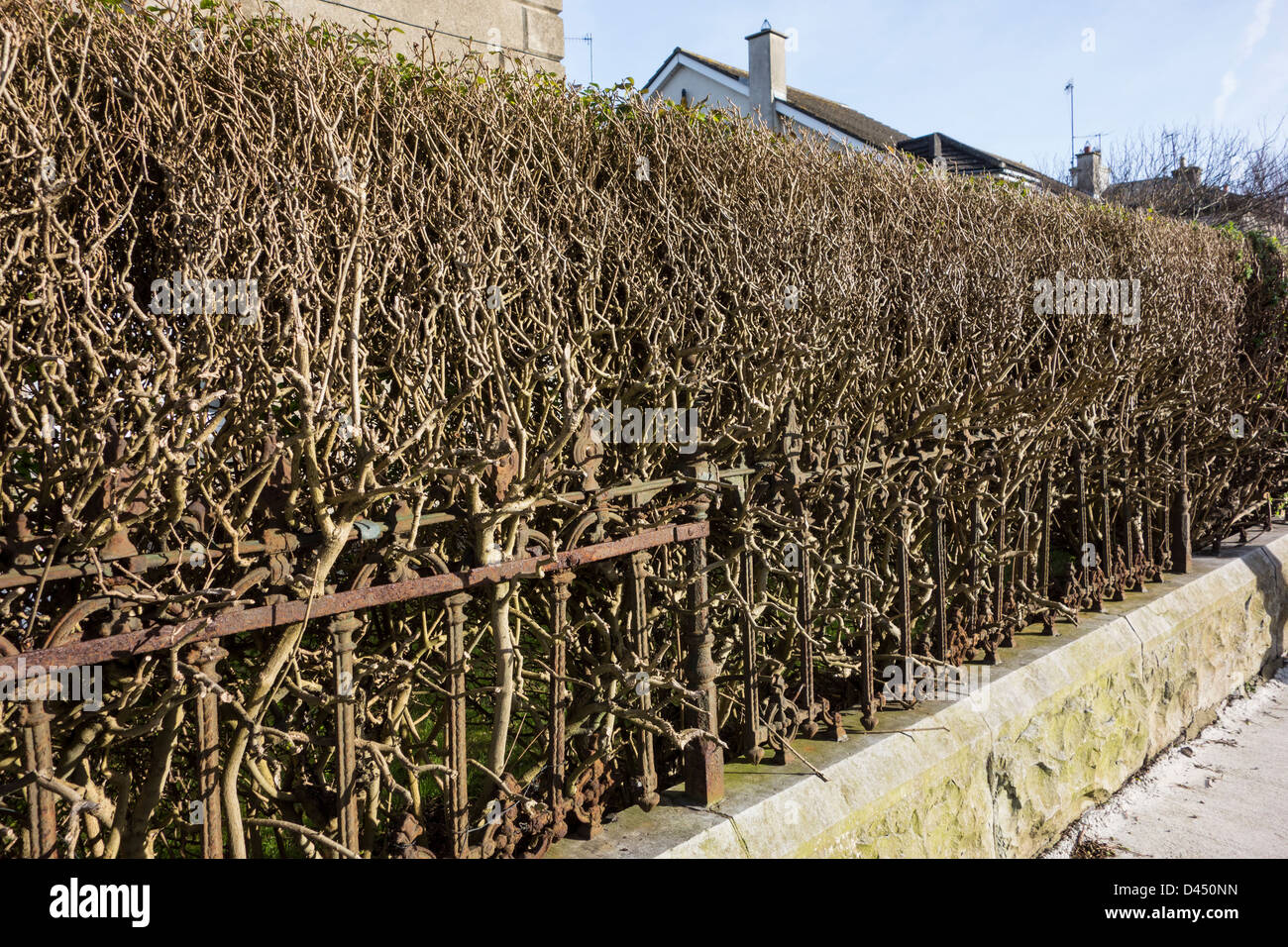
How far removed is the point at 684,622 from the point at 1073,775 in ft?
8.73

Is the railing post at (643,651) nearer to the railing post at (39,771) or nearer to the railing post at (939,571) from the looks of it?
the railing post at (39,771)

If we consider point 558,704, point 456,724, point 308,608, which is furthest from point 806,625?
point 308,608

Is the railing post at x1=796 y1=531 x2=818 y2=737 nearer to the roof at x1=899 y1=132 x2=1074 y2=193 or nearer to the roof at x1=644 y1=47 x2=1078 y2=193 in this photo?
the roof at x1=644 y1=47 x2=1078 y2=193

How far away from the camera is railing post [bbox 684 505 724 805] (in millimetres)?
3422

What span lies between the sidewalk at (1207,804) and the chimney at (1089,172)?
28.9 meters

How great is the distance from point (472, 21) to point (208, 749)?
6.24 metres

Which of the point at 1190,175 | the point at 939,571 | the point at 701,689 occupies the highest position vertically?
the point at 1190,175

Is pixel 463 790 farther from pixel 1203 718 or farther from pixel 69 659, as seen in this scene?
pixel 1203 718

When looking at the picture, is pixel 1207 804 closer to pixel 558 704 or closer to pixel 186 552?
pixel 558 704

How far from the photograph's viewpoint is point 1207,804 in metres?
5.20

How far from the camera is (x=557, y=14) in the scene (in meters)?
7.66

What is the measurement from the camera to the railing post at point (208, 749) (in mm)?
2291

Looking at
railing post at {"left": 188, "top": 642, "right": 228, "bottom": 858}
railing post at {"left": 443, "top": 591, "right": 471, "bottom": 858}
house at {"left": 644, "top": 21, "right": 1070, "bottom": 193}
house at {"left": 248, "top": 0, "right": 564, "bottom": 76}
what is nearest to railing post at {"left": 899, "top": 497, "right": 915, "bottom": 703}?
railing post at {"left": 443, "top": 591, "right": 471, "bottom": 858}

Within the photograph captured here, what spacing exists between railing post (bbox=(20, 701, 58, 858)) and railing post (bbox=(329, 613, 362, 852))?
635mm
